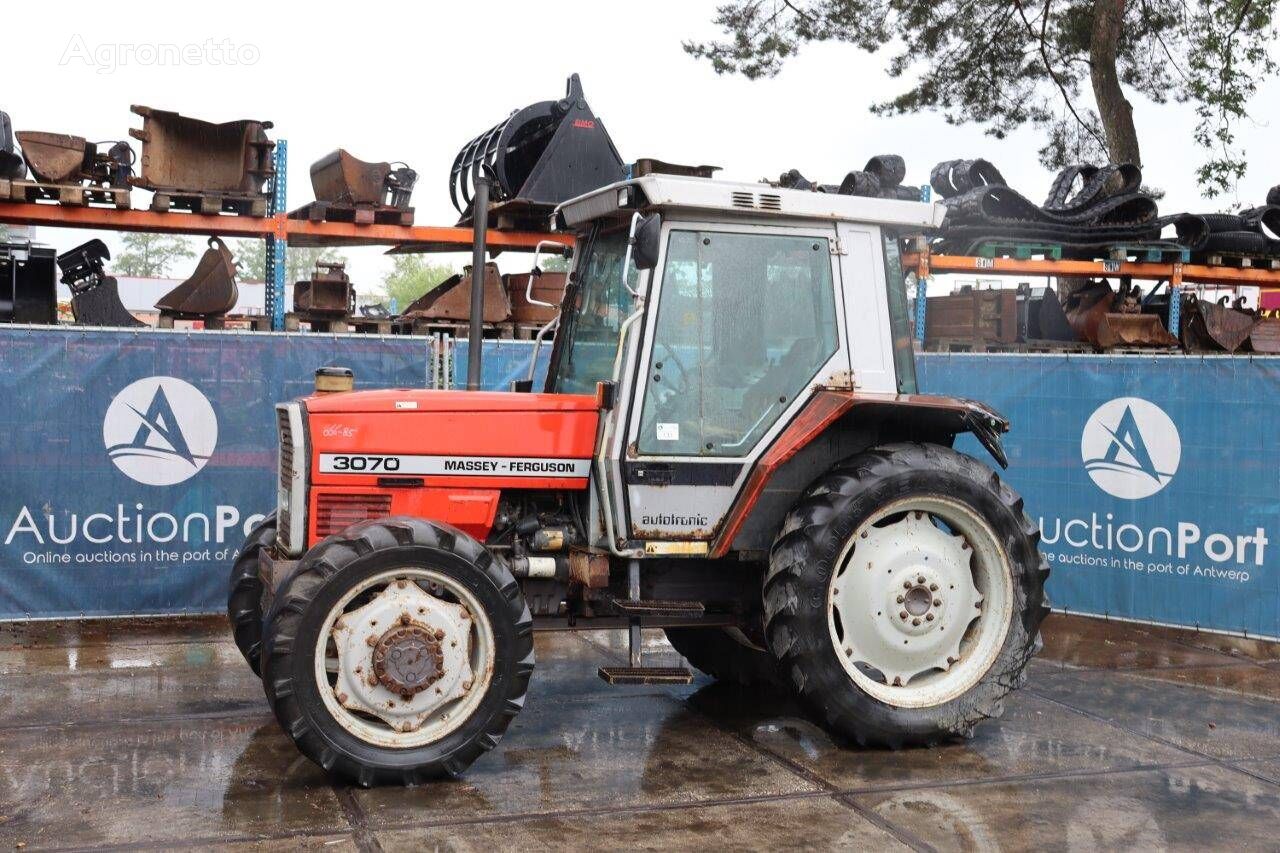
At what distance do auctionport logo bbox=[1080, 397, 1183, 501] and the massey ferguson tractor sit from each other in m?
3.04

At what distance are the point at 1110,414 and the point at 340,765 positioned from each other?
236 inches

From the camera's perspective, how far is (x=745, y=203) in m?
5.95

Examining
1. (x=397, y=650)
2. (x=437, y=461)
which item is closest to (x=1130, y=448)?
(x=437, y=461)

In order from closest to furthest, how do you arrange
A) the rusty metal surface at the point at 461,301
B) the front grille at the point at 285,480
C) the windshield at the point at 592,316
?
the front grille at the point at 285,480 < the windshield at the point at 592,316 < the rusty metal surface at the point at 461,301

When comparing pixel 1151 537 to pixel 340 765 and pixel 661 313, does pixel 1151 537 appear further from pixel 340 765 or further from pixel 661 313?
pixel 340 765

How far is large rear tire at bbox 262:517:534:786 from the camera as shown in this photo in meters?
5.23

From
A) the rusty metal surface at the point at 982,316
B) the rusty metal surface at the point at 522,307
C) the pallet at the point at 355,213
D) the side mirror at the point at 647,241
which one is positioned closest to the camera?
the side mirror at the point at 647,241

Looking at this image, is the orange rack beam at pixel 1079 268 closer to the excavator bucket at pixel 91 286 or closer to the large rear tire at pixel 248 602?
the excavator bucket at pixel 91 286

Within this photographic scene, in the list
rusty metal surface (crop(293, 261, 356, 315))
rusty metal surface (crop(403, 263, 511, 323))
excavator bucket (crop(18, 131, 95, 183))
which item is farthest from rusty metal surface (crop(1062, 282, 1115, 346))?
excavator bucket (crop(18, 131, 95, 183))

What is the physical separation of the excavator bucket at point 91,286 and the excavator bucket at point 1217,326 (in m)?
10.6

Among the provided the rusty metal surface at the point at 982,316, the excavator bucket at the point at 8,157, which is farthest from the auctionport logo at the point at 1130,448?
the excavator bucket at the point at 8,157

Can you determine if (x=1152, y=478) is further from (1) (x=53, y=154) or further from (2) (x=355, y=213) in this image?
(1) (x=53, y=154)

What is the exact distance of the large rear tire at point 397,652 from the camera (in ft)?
17.2

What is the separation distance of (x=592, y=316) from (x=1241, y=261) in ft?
36.4
